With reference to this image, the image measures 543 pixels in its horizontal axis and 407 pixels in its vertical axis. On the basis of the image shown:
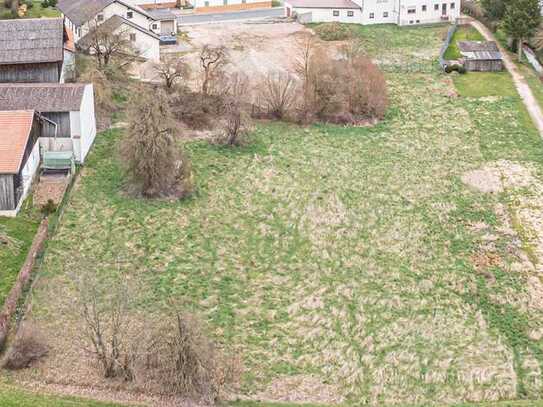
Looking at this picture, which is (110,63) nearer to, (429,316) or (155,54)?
(155,54)

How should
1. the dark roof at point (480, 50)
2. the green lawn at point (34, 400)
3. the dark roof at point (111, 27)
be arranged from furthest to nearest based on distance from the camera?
1. the dark roof at point (480, 50)
2. the dark roof at point (111, 27)
3. the green lawn at point (34, 400)

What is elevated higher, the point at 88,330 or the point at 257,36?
→ the point at 257,36

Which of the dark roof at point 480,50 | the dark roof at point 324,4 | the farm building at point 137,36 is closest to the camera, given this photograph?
the farm building at point 137,36

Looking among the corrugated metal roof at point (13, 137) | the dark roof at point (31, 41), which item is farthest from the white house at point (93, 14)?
the corrugated metal roof at point (13, 137)

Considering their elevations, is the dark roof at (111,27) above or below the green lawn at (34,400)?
above

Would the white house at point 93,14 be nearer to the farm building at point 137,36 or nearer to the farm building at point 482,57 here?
the farm building at point 137,36

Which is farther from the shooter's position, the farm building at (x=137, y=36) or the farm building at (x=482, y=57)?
the farm building at (x=482, y=57)

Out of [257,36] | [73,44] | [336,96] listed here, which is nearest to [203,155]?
[336,96]
